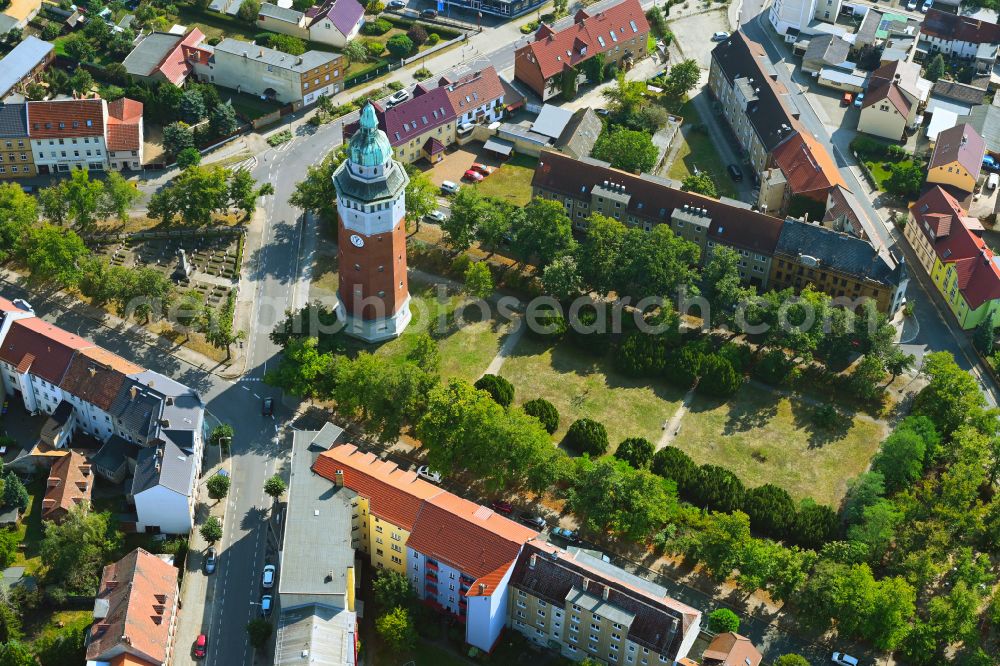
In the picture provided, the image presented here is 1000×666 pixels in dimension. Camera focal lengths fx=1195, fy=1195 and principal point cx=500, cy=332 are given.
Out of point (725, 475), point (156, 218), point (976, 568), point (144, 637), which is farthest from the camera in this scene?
point (156, 218)

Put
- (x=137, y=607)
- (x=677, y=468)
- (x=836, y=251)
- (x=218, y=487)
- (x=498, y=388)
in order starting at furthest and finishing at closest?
(x=836, y=251) < (x=498, y=388) < (x=677, y=468) < (x=218, y=487) < (x=137, y=607)

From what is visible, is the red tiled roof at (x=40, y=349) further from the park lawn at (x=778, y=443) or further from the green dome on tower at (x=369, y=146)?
the park lawn at (x=778, y=443)

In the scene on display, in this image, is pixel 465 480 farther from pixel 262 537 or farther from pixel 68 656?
pixel 68 656

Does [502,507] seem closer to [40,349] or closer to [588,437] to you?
[588,437]

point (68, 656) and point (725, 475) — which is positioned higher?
point (725, 475)

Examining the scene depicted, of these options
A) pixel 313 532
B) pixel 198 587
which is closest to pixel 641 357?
pixel 313 532

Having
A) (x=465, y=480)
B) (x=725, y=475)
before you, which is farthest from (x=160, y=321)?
(x=725, y=475)
